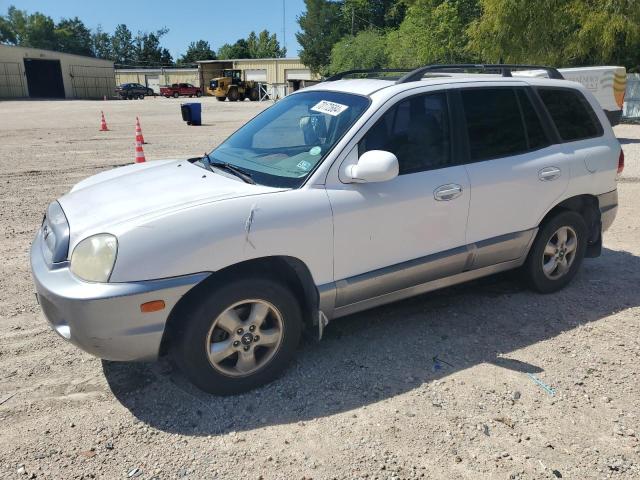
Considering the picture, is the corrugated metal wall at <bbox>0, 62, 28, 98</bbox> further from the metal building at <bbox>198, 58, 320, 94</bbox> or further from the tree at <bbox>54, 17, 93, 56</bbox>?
the tree at <bbox>54, 17, 93, 56</bbox>

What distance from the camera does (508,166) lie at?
3902 mm

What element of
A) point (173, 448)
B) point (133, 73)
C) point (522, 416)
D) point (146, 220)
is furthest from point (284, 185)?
point (133, 73)

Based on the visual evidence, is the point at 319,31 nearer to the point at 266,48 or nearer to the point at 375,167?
the point at 266,48

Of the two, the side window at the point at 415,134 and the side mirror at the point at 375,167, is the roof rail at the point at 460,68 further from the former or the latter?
the side mirror at the point at 375,167

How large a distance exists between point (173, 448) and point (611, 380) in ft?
8.85

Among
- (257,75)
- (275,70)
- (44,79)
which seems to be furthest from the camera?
(257,75)

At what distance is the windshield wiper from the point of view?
10.8ft

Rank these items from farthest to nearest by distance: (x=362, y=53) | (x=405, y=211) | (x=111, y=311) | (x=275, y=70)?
1. (x=275, y=70)
2. (x=362, y=53)
3. (x=405, y=211)
4. (x=111, y=311)

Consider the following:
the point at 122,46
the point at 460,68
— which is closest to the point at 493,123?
the point at 460,68

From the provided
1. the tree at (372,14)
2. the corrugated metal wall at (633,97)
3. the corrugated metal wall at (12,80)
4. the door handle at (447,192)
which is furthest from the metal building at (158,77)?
the door handle at (447,192)

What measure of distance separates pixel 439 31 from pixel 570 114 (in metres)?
30.7

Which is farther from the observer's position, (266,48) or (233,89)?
(266,48)

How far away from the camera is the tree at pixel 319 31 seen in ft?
223

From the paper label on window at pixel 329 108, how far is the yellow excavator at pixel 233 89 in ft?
147
